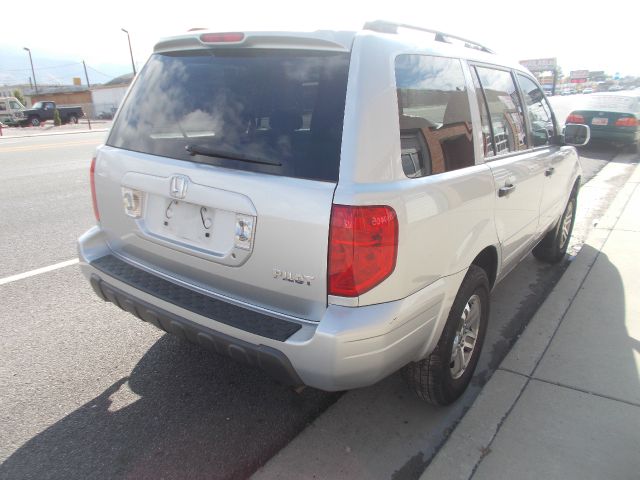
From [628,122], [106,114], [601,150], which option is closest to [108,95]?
[106,114]

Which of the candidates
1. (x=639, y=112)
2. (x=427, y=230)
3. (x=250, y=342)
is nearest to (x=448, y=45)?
(x=427, y=230)

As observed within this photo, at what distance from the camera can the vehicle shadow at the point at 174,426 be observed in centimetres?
230

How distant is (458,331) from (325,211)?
47.3 inches

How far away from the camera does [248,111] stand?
7.37 feet

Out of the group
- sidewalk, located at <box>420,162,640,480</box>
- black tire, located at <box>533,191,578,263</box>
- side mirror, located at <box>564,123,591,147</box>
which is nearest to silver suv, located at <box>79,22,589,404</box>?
sidewalk, located at <box>420,162,640,480</box>

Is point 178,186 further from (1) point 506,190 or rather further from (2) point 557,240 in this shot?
(2) point 557,240

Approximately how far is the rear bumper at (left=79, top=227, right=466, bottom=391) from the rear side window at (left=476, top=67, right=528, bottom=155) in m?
1.06

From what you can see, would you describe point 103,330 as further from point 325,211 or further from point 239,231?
point 325,211

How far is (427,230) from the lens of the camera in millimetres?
2141

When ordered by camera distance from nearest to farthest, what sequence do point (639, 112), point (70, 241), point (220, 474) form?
point (220, 474) → point (70, 241) → point (639, 112)

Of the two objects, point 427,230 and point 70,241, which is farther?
point 70,241

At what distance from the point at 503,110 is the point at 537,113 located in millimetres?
967

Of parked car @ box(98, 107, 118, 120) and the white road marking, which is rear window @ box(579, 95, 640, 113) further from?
parked car @ box(98, 107, 118, 120)

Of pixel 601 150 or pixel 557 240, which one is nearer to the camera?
pixel 557 240
